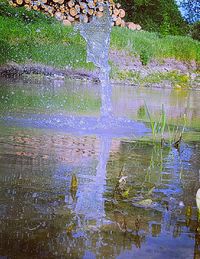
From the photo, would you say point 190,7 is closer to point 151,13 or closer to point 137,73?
point 151,13

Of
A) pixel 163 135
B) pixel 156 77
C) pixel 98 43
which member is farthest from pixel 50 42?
pixel 163 135

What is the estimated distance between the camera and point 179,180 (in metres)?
2.80

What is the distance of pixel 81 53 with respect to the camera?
1305 centimetres

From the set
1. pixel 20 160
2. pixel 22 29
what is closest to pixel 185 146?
pixel 20 160

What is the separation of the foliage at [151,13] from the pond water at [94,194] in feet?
59.4

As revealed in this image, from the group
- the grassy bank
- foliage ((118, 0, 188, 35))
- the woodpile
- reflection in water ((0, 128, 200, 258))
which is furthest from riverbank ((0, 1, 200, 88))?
reflection in water ((0, 128, 200, 258))

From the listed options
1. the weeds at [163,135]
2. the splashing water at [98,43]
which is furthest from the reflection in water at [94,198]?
the splashing water at [98,43]

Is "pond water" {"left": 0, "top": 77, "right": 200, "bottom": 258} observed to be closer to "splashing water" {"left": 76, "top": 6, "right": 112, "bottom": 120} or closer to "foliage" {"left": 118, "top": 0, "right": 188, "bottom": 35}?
"splashing water" {"left": 76, "top": 6, "right": 112, "bottom": 120}

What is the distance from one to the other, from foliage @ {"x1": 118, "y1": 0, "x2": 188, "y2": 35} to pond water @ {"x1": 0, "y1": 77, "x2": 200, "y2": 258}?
59.4 feet

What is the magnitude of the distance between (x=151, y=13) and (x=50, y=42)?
11527mm

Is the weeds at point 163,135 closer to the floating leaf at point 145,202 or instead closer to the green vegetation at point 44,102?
the floating leaf at point 145,202

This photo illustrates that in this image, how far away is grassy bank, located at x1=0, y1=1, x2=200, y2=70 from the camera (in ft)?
40.0

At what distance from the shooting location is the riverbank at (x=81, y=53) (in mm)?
12188

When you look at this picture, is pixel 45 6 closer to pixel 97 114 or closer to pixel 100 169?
pixel 97 114
